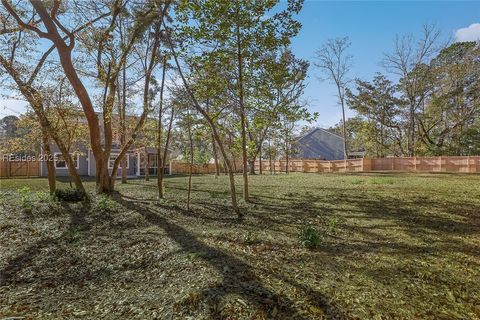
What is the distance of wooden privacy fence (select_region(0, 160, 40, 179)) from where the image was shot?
66.7 ft

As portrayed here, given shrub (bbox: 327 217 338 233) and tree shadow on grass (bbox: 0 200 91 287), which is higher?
shrub (bbox: 327 217 338 233)

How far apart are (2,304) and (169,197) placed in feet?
20.7

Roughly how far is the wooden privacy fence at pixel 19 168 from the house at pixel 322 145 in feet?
85.3

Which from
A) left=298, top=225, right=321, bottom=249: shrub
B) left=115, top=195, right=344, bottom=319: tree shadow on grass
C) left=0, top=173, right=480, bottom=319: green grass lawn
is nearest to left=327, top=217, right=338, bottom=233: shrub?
left=0, top=173, right=480, bottom=319: green grass lawn

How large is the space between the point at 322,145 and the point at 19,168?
100 feet

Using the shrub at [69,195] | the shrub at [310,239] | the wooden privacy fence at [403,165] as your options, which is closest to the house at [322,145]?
the wooden privacy fence at [403,165]

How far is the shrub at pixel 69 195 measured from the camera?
26.9ft

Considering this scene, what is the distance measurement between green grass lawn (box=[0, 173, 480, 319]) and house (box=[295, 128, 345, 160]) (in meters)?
29.8

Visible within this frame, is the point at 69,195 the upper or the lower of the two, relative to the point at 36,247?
upper

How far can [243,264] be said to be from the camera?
342 centimetres

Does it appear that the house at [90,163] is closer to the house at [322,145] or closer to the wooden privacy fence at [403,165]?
the wooden privacy fence at [403,165]

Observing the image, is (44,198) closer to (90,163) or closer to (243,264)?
(243,264)

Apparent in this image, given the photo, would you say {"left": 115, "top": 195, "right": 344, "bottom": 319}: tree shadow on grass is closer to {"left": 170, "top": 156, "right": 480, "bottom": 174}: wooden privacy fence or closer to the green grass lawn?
the green grass lawn

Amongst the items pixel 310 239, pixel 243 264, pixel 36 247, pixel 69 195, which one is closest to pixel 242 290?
pixel 243 264
